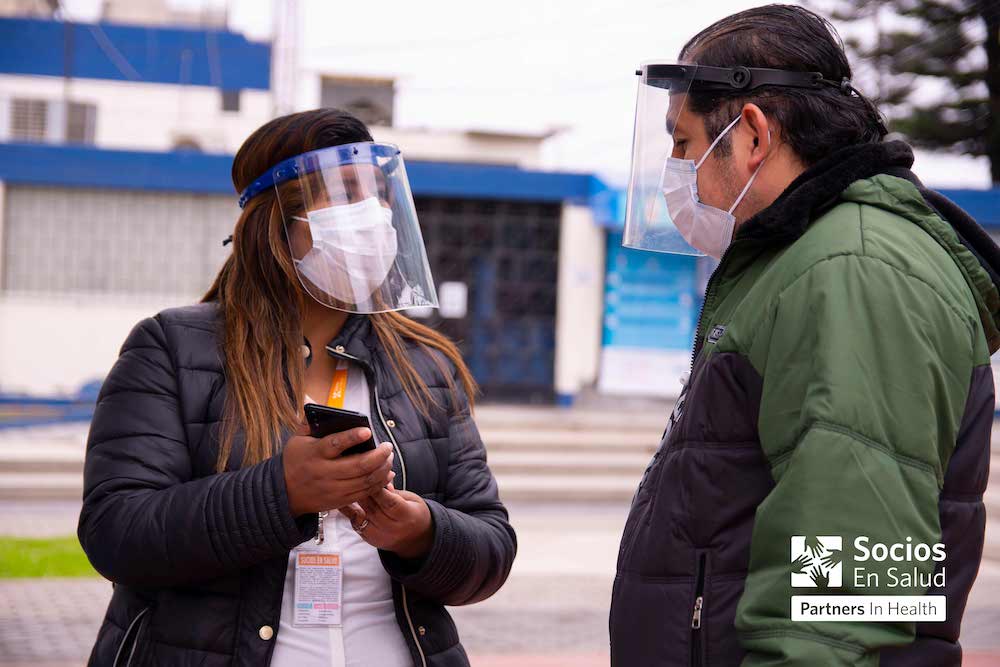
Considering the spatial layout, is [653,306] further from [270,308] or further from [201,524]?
[201,524]

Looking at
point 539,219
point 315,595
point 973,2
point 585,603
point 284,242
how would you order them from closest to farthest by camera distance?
1. point 315,595
2. point 284,242
3. point 585,603
4. point 539,219
5. point 973,2

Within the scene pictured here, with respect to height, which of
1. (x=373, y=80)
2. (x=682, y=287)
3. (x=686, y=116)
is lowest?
(x=682, y=287)

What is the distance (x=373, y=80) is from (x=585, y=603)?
1805 cm

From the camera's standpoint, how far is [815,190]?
159cm

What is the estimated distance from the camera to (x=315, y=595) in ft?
6.65

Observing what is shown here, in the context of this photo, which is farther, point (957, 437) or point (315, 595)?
point (315, 595)

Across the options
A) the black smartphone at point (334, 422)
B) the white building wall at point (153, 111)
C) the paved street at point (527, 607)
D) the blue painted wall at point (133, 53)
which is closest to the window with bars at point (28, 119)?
the white building wall at point (153, 111)

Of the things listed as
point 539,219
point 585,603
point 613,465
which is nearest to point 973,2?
point 539,219

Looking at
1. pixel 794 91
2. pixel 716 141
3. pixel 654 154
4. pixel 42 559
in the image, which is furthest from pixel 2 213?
pixel 794 91

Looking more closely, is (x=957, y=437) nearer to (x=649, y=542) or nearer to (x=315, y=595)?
(x=649, y=542)

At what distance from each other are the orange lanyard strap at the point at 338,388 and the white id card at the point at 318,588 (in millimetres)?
324

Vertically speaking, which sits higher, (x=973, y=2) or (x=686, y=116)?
(x=973, y=2)

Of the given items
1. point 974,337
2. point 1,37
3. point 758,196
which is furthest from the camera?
point 1,37

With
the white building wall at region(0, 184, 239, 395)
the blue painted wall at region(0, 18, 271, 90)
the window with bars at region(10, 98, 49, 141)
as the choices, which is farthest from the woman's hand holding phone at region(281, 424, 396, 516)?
the window with bars at region(10, 98, 49, 141)
